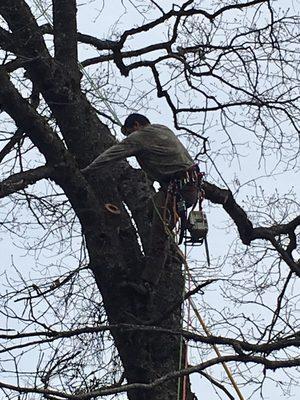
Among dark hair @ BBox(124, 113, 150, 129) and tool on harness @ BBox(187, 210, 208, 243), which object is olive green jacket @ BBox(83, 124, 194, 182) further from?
tool on harness @ BBox(187, 210, 208, 243)

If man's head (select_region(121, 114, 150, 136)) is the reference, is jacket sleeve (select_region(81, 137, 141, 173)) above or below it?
below

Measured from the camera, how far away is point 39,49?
7.43 metres

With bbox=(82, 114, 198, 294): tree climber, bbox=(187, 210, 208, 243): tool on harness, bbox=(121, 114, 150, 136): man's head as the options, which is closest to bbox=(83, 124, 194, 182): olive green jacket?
bbox=(82, 114, 198, 294): tree climber

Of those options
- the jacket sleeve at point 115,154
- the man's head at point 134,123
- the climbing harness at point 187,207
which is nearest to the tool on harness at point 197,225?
the climbing harness at point 187,207

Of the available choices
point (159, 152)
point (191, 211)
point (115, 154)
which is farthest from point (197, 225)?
point (115, 154)

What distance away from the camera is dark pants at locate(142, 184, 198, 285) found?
7242 millimetres

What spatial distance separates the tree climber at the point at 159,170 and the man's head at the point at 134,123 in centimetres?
4

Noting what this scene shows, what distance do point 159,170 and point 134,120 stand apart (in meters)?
0.43

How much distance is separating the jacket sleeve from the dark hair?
379 mm

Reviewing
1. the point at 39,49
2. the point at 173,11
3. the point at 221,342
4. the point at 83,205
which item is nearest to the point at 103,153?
the point at 83,205

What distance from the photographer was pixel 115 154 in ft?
23.3

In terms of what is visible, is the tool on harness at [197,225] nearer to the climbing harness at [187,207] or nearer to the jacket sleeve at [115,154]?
the climbing harness at [187,207]

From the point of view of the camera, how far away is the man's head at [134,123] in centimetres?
761

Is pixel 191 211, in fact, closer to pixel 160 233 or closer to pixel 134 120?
pixel 160 233
